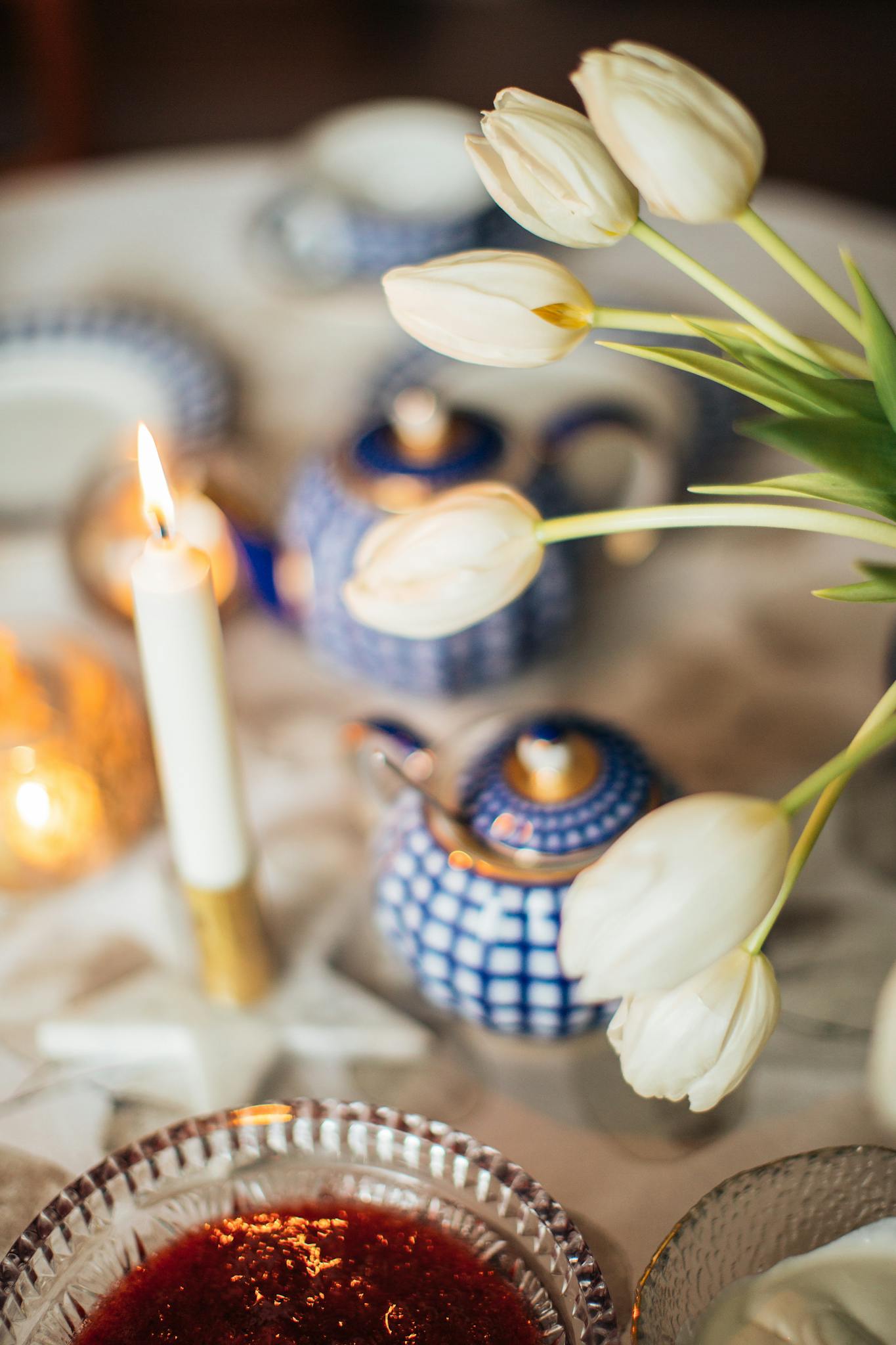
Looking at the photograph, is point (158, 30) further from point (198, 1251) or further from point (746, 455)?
point (198, 1251)

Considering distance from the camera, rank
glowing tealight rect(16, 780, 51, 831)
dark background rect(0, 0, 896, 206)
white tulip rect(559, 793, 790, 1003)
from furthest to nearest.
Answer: dark background rect(0, 0, 896, 206), glowing tealight rect(16, 780, 51, 831), white tulip rect(559, 793, 790, 1003)

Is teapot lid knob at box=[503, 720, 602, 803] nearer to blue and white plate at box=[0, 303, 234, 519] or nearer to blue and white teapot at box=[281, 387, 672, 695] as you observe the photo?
blue and white teapot at box=[281, 387, 672, 695]

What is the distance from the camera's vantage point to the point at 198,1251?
0.38m

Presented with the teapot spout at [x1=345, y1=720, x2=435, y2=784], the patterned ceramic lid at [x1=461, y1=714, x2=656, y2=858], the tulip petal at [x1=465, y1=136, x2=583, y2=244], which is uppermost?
the tulip petal at [x1=465, y1=136, x2=583, y2=244]

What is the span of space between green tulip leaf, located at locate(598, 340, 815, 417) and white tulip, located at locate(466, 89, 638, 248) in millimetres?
34

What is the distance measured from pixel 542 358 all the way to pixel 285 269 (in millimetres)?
621

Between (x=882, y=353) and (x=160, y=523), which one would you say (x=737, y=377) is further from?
(x=160, y=523)

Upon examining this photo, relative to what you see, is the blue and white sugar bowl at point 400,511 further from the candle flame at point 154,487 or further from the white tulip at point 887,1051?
the white tulip at point 887,1051

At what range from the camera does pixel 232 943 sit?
1.57 ft

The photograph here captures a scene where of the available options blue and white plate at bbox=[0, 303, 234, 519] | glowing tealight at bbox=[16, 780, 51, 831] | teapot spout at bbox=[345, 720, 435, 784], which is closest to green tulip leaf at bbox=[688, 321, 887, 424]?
teapot spout at bbox=[345, 720, 435, 784]

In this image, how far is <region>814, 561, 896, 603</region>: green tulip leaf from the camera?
314 millimetres

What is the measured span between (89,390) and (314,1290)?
0.62 metres

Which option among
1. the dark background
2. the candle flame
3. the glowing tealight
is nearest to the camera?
the candle flame

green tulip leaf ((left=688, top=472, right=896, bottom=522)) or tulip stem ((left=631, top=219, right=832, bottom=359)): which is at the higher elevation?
tulip stem ((left=631, top=219, right=832, bottom=359))
